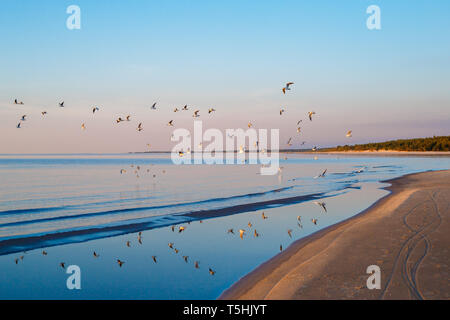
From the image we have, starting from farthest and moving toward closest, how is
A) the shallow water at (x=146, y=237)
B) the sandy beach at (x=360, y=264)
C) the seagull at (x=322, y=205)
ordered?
the seagull at (x=322, y=205)
the shallow water at (x=146, y=237)
the sandy beach at (x=360, y=264)

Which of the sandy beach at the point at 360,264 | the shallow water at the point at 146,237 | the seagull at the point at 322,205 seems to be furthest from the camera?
the seagull at the point at 322,205

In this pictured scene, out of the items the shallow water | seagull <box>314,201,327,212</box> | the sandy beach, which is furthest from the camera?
seagull <box>314,201,327,212</box>

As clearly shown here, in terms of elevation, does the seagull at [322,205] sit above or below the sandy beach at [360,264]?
below

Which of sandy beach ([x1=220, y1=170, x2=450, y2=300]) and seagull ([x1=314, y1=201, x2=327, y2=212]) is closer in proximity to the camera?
sandy beach ([x1=220, y1=170, x2=450, y2=300])

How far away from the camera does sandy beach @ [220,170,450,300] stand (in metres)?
8.15

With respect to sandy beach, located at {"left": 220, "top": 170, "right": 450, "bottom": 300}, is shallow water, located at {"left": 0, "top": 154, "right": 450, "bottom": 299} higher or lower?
lower

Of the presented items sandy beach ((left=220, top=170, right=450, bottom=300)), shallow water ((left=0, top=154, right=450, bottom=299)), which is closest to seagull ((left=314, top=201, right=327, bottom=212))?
shallow water ((left=0, top=154, right=450, bottom=299))

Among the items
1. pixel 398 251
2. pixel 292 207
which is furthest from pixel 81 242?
pixel 292 207

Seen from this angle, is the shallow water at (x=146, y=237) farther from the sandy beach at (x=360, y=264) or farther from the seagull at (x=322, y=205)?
the sandy beach at (x=360, y=264)

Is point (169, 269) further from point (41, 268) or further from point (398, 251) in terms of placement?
point (398, 251)

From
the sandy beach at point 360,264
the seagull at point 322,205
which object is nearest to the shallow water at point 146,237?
the seagull at point 322,205

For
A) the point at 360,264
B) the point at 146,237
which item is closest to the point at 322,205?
the point at 146,237

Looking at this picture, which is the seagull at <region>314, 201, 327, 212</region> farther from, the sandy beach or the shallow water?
the sandy beach

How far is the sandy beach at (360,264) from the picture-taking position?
815 centimetres
